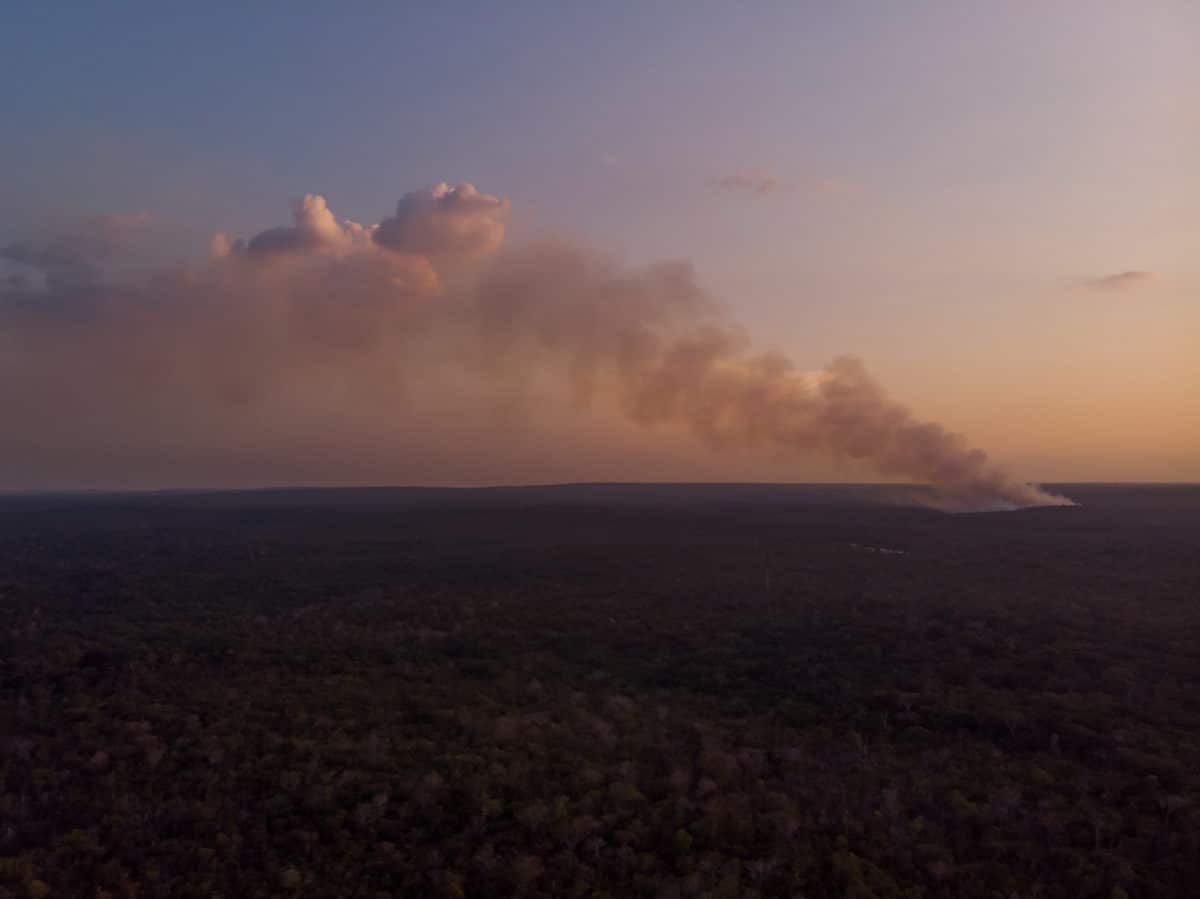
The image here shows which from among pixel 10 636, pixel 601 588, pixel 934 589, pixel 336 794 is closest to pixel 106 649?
pixel 10 636

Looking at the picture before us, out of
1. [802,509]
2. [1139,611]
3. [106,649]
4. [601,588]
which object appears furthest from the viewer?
[802,509]

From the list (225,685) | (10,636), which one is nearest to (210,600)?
(10,636)

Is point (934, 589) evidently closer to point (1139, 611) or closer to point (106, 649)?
point (1139, 611)

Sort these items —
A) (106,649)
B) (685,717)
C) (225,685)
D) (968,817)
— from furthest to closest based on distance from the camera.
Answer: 1. (106,649)
2. (225,685)
3. (685,717)
4. (968,817)

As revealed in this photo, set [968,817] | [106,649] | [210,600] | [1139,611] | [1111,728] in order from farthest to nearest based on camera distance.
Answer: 1. [210,600]
2. [1139,611]
3. [106,649]
4. [1111,728]
5. [968,817]

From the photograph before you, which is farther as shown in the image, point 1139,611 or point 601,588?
point 601,588

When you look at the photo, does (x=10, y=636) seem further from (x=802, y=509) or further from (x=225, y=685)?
(x=802, y=509)
